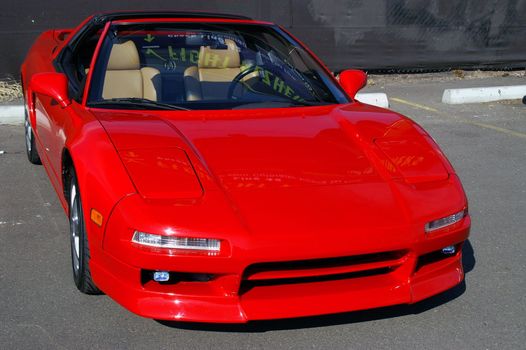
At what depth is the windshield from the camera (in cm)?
431

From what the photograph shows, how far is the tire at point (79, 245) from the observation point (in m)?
3.44

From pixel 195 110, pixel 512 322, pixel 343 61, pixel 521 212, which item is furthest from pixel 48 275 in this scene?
pixel 343 61

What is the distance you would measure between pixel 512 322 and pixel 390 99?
6.38 m

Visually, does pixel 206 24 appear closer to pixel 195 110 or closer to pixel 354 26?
pixel 195 110

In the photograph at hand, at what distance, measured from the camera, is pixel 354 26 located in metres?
10.5

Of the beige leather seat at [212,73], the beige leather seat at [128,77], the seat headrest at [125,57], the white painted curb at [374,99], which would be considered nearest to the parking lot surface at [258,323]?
the beige leather seat at [128,77]

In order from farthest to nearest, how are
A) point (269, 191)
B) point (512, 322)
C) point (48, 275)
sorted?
point (48, 275) → point (512, 322) → point (269, 191)

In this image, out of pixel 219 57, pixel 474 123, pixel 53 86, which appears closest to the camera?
pixel 53 86

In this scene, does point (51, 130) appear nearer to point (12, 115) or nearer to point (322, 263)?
point (322, 263)

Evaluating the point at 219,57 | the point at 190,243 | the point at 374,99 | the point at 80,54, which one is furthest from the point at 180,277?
the point at 374,99

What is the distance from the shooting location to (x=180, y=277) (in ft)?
10.1

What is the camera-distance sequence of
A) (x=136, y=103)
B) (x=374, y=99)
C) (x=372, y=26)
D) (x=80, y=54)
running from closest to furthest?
(x=136, y=103)
(x=80, y=54)
(x=374, y=99)
(x=372, y=26)

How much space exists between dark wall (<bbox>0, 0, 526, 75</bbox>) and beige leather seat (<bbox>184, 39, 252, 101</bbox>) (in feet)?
17.0

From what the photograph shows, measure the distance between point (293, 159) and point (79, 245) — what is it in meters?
1.08
